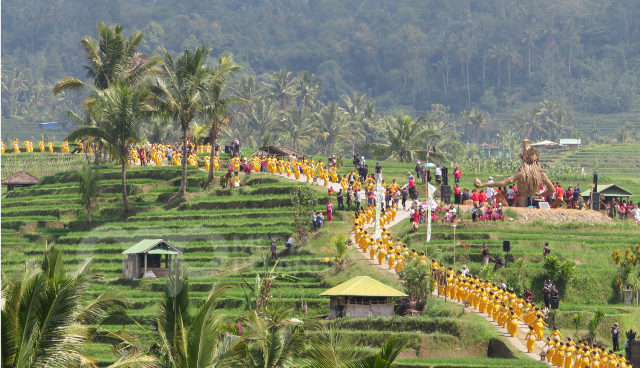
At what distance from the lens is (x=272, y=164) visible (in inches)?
2146

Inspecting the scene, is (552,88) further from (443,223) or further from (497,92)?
(443,223)

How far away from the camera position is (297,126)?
3733 inches

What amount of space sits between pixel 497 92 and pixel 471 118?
52.8m

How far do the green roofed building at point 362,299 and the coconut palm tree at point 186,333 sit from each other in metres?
14.8

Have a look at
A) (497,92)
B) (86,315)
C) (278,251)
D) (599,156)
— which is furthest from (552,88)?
(86,315)

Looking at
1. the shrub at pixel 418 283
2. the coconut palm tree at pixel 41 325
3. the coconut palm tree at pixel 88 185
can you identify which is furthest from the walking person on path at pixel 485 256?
the coconut palm tree at pixel 41 325

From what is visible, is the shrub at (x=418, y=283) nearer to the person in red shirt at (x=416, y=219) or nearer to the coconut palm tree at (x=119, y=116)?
the person in red shirt at (x=416, y=219)

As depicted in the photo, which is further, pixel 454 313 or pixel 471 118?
pixel 471 118

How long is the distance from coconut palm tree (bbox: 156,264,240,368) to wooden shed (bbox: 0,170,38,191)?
46269 mm

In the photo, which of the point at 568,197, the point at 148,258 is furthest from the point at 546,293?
the point at 148,258

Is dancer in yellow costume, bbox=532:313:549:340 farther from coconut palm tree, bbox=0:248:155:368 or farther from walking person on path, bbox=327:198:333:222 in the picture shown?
coconut palm tree, bbox=0:248:155:368

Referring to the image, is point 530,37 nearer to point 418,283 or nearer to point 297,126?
point 297,126

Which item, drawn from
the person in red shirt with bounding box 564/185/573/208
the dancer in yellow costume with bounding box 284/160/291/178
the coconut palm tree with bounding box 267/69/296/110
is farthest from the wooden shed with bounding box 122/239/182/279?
the coconut palm tree with bounding box 267/69/296/110

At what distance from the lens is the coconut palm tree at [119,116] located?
46.2 meters
